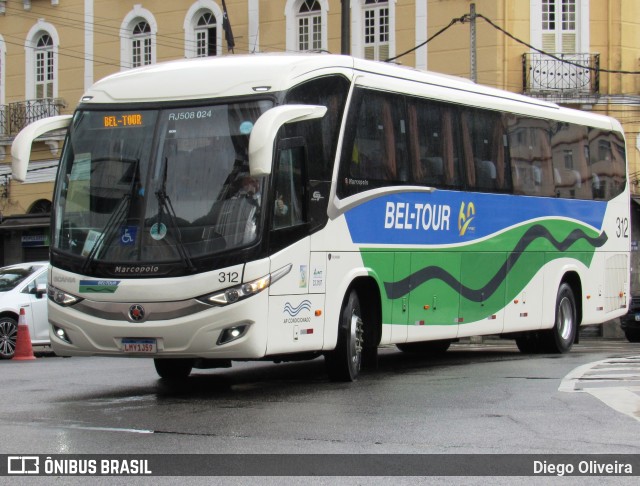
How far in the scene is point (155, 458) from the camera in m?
8.36

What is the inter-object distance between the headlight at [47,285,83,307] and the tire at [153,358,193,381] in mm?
2140

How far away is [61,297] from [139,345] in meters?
1.09

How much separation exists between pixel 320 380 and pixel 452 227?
2838 millimetres

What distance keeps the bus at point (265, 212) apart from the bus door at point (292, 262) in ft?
0.07

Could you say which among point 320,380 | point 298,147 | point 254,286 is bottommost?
point 320,380

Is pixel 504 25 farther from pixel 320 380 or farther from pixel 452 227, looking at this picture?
pixel 320 380

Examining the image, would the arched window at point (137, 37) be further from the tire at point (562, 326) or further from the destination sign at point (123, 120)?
the destination sign at point (123, 120)

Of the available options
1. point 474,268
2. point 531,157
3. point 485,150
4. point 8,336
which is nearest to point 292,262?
point 474,268

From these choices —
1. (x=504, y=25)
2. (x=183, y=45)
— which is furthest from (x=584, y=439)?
(x=183, y=45)

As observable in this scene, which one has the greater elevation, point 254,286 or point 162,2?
point 162,2

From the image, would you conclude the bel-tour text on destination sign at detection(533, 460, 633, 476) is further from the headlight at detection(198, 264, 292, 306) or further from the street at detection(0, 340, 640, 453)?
the headlight at detection(198, 264, 292, 306)

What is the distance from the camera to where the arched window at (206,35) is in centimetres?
3447

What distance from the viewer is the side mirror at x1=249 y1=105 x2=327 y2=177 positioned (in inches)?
426

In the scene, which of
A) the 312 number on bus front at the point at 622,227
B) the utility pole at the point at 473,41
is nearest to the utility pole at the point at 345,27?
the utility pole at the point at 473,41
